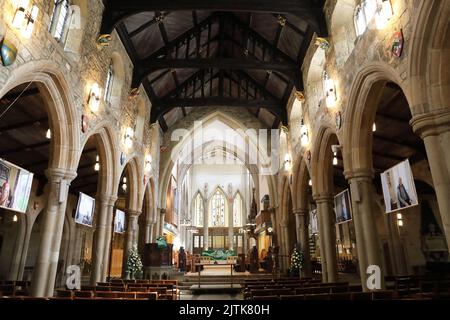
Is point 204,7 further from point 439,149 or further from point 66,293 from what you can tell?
point 66,293

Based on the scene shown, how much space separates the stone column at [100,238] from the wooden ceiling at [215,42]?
547 centimetres

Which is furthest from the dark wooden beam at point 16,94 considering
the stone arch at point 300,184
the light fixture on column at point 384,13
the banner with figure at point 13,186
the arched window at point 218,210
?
the arched window at point 218,210

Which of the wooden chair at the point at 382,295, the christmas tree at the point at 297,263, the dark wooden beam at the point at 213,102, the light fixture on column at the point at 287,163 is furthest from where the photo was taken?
the dark wooden beam at the point at 213,102

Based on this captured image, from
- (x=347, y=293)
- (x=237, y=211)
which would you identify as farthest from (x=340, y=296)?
(x=237, y=211)

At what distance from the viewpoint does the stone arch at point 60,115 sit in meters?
7.37

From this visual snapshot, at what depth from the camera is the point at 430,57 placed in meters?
5.33

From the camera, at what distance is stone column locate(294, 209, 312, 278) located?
13.3 metres

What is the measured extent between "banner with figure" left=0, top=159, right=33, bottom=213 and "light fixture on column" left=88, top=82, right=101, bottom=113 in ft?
9.44

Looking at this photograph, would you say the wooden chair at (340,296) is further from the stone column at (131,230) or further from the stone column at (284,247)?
the stone column at (284,247)

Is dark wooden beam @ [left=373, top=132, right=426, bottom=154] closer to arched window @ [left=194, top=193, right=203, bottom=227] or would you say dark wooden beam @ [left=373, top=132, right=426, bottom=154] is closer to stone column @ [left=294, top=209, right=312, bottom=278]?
stone column @ [left=294, top=209, right=312, bottom=278]

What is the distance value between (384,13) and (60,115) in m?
8.26

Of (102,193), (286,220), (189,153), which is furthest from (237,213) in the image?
(102,193)

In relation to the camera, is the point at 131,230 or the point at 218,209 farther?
the point at 218,209
